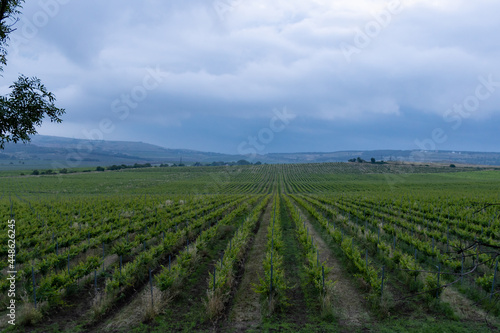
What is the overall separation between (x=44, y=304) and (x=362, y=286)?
10.5 metres

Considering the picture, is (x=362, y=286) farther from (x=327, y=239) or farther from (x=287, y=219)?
(x=287, y=219)

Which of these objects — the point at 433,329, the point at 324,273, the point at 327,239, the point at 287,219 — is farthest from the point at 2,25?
the point at 287,219

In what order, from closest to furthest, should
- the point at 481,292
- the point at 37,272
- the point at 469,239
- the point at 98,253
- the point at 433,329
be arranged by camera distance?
1. the point at 433,329
2. the point at 481,292
3. the point at 37,272
4. the point at 98,253
5. the point at 469,239

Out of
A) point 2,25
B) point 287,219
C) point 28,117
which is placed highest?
point 2,25

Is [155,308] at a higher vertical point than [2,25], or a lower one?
lower

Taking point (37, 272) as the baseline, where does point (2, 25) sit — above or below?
above

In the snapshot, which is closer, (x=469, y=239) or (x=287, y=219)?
(x=469, y=239)

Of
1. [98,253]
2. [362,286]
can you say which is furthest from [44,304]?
[362,286]

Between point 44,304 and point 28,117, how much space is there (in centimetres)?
A: 681

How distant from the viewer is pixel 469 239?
16.5 metres

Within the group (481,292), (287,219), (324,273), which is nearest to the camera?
(481,292)

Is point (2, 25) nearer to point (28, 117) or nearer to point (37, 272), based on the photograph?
point (28, 117)

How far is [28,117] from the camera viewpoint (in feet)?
34.1

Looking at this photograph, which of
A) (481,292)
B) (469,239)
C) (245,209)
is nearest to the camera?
(481,292)
